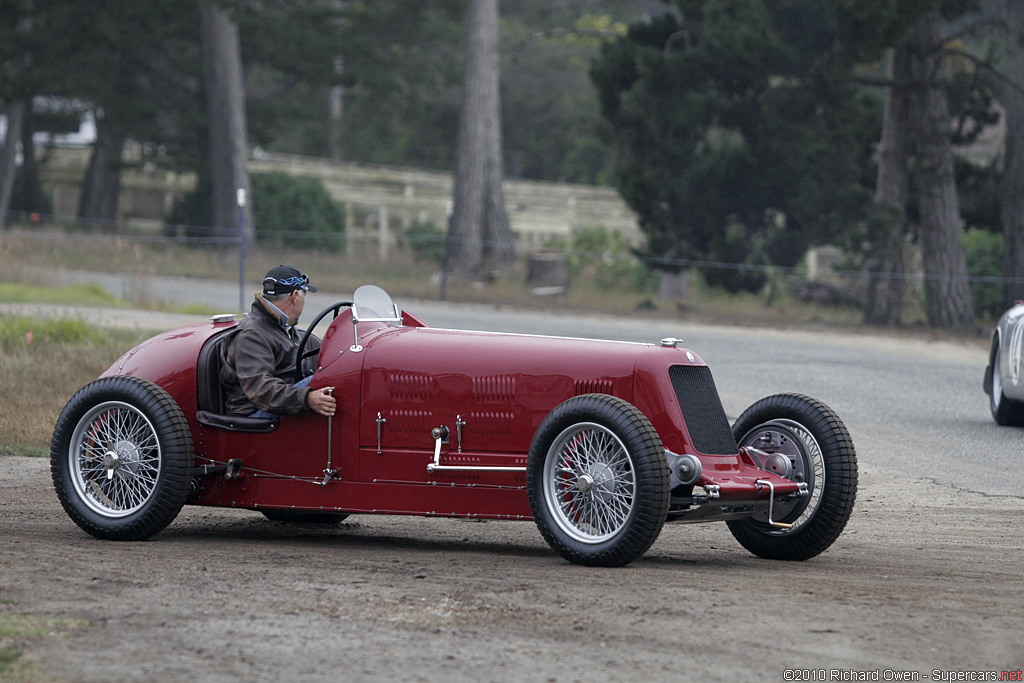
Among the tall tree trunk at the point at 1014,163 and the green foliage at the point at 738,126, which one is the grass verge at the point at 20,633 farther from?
the tall tree trunk at the point at 1014,163

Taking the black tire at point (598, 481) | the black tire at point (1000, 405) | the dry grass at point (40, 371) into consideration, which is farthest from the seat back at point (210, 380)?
the black tire at point (1000, 405)

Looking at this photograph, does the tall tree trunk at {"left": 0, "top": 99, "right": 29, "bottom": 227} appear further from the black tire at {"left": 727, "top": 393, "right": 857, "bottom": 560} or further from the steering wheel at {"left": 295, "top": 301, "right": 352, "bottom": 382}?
the black tire at {"left": 727, "top": 393, "right": 857, "bottom": 560}

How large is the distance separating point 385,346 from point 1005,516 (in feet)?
13.2

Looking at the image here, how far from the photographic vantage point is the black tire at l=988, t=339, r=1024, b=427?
43.4 ft

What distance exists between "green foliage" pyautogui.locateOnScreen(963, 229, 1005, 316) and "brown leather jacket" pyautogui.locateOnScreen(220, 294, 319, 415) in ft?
73.0

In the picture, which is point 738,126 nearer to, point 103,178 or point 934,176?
point 934,176

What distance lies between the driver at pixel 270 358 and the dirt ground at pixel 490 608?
0.77m

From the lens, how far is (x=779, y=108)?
93.8 feet

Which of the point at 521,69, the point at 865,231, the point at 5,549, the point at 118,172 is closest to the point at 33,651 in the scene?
the point at 5,549

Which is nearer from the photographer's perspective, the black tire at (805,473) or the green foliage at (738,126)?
the black tire at (805,473)

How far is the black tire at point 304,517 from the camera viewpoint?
28.6 ft

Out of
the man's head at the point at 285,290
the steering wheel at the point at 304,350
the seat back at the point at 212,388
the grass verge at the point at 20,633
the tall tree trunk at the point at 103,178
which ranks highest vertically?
the tall tree trunk at the point at 103,178

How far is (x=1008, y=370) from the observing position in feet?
42.4

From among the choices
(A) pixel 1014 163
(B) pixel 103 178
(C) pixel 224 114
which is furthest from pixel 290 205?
(A) pixel 1014 163
